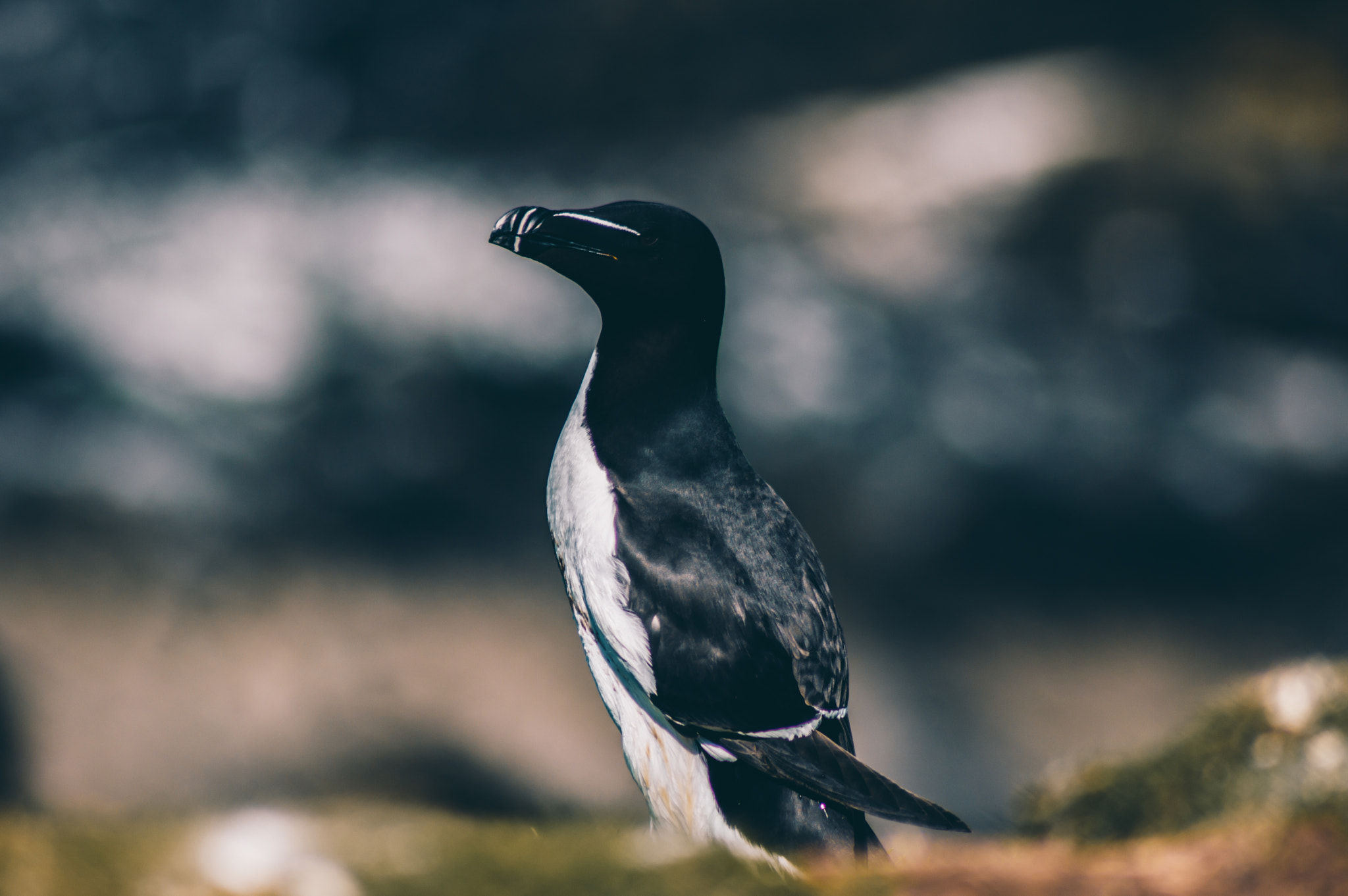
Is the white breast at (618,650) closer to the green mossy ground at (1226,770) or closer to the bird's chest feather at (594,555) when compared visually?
the bird's chest feather at (594,555)

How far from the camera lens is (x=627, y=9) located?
31.7ft

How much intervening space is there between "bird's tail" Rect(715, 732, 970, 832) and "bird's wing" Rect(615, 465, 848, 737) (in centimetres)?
6

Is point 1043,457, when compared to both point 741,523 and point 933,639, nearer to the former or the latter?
point 933,639

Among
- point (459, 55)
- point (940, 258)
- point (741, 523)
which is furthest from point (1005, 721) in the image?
point (459, 55)

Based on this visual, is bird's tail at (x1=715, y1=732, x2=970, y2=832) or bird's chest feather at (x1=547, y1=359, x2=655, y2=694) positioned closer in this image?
bird's tail at (x1=715, y1=732, x2=970, y2=832)

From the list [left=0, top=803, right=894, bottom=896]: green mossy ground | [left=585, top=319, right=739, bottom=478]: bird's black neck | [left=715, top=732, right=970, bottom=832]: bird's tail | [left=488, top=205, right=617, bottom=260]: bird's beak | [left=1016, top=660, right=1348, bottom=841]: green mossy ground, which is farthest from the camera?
[left=585, top=319, right=739, bottom=478]: bird's black neck

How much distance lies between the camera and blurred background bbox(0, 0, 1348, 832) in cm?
862

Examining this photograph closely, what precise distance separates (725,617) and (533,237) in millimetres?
1473

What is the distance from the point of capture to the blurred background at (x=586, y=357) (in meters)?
8.62

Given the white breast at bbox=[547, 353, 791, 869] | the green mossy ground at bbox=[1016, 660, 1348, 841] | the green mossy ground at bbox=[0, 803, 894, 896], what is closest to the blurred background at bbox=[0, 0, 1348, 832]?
the green mossy ground at bbox=[1016, 660, 1348, 841]

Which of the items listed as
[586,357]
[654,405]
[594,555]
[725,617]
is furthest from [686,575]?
[586,357]

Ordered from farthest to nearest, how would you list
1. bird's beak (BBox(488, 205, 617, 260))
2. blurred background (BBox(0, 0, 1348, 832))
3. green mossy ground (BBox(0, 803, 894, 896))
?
blurred background (BBox(0, 0, 1348, 832))
bird's beak (BBox(488, 205, 617, 260))
green mossy ground (BBox(0, 803, 894, 896))

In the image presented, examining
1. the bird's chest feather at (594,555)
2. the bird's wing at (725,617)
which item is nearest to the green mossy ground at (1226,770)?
the bird's wing at (725,617)

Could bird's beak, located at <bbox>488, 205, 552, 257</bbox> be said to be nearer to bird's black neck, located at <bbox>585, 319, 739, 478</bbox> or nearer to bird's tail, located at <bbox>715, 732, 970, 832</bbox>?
bird's black neck, located at <bbox>585, 319, 739, 478</bbox>
